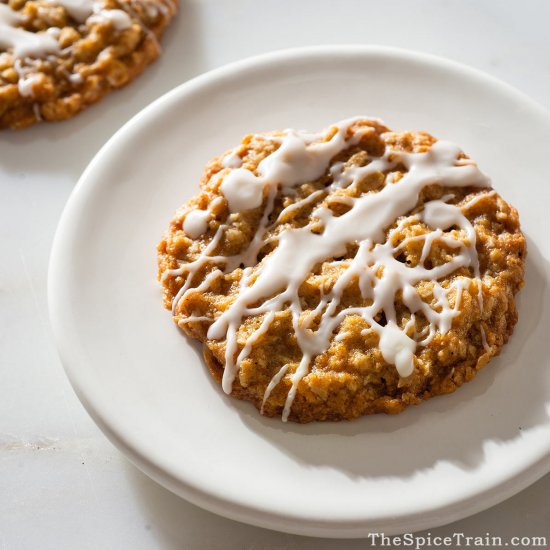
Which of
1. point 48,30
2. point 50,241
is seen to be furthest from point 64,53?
point 50,241

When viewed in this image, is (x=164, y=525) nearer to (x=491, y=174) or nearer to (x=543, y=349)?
(x=543, y=349)

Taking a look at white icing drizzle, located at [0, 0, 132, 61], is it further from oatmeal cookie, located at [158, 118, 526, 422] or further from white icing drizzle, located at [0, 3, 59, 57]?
oatmeal cookie, located at [158, 118, 526, 422]

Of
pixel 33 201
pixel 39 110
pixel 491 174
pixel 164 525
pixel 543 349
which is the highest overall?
pixel 491 174

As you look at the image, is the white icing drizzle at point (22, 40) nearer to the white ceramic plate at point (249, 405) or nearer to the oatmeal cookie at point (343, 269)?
the white ceramic plate at point (249, 405)

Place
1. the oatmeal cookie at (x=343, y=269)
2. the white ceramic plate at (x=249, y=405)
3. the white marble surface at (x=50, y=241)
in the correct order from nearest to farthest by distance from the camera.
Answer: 1. the white ceramic plate at (x=249, y=405)
2. the oatmeal cookie at (x=343, y=269)
3. the white marble surface at (x=50, y=241)

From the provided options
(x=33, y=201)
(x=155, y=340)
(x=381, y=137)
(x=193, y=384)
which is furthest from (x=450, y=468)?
(x=33, y=201)

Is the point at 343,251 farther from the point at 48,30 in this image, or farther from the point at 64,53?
the point at 48,30

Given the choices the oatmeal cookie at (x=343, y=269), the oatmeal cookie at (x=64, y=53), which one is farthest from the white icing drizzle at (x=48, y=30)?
the oatmeal cookie at (x=343, y=269)

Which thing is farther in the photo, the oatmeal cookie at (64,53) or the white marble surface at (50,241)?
the oatmeal cookie at (64,53)
